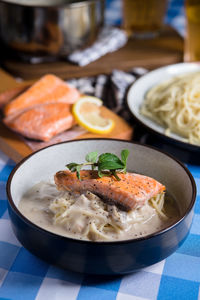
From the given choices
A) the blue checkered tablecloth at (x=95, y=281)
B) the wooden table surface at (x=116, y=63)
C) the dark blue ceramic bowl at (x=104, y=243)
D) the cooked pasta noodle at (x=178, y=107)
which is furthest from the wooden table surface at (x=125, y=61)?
the blue checkered tablecloth at (x=95, y=281)

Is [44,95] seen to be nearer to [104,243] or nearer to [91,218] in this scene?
[91,218]

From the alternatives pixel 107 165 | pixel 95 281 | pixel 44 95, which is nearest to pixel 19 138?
pixel 44 95

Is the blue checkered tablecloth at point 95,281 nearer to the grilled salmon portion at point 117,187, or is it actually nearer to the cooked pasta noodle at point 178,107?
the grilled salmon portion at point 117,187

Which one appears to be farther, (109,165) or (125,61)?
(125,61)

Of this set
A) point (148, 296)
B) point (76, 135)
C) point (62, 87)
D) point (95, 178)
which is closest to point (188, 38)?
point (62, 87)

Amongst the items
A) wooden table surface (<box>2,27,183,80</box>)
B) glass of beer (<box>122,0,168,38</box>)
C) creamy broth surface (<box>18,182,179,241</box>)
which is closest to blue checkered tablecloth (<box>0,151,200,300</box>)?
creamy broth surface (<box>18,182,179,241</box>)

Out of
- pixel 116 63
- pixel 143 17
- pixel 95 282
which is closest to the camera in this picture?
pixel 95 282
